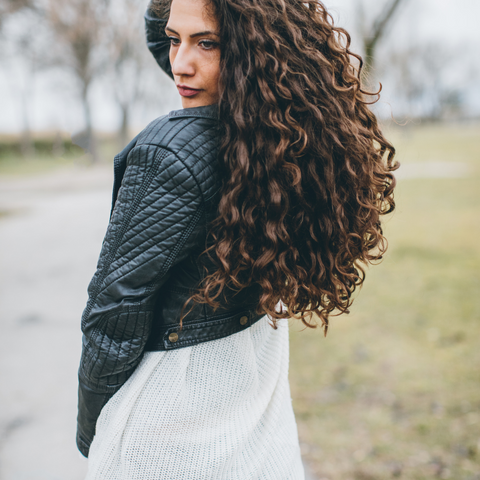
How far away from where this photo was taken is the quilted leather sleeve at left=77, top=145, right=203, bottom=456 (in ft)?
3.63

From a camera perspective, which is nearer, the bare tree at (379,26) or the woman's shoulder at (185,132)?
the woman's shoulder at (185,132)

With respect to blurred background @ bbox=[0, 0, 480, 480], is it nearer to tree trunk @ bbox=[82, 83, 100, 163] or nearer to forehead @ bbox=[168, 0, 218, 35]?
forehead @ bbox=[168, 0, 218, 35]

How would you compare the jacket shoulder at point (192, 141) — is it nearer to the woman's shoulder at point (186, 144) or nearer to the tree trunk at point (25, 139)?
the woman's shoulder at point (186, 144)

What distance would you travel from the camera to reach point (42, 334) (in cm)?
418

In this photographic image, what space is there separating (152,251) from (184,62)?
547 millimetres

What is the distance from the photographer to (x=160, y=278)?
1.14 meters

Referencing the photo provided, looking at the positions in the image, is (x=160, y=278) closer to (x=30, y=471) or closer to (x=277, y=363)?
(x=277, y=363)

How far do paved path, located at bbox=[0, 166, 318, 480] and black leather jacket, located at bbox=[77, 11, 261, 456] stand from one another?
1775 millimetres

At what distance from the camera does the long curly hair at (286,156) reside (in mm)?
1146

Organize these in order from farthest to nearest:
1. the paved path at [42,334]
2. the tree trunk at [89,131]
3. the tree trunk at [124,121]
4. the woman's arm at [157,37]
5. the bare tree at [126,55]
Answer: the tree trunk at [89,131]
the tree trunk at [124,121]
the bare tree at [126,55]
the paved path at [42,334]
the woman's arm at [157,37]

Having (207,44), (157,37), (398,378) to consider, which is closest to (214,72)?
(207,44)

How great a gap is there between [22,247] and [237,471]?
7.00 m

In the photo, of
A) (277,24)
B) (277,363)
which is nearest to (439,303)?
(277,363)

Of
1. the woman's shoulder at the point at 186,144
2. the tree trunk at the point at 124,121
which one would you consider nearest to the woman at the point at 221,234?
the woman's shoulder at the point at 186,144
